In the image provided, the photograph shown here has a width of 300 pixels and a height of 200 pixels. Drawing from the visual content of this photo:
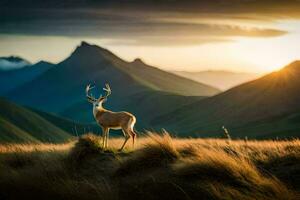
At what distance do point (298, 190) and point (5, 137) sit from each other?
187m

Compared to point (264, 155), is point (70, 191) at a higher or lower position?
lower

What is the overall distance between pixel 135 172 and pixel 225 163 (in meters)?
2.72

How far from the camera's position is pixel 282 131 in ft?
629

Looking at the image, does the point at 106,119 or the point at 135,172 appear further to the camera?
the point at 106,119

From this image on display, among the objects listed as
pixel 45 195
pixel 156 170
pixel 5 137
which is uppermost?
pixel 156 170

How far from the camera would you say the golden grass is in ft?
39.2

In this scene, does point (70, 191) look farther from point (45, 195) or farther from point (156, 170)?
point (156, 170)

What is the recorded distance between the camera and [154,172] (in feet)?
44.5

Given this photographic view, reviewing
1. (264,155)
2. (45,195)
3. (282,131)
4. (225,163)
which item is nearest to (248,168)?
(225,163)

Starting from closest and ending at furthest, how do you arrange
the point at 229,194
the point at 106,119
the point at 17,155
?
the point at 229,194, the point at 17,155, the point at 106,119

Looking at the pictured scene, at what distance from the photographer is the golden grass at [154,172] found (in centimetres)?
1194

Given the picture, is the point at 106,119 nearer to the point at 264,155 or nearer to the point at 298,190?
the point at 264,155

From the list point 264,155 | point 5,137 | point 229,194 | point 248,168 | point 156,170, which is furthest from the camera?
point 5,137

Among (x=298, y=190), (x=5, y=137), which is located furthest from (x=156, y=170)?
(x=5, y=137)
